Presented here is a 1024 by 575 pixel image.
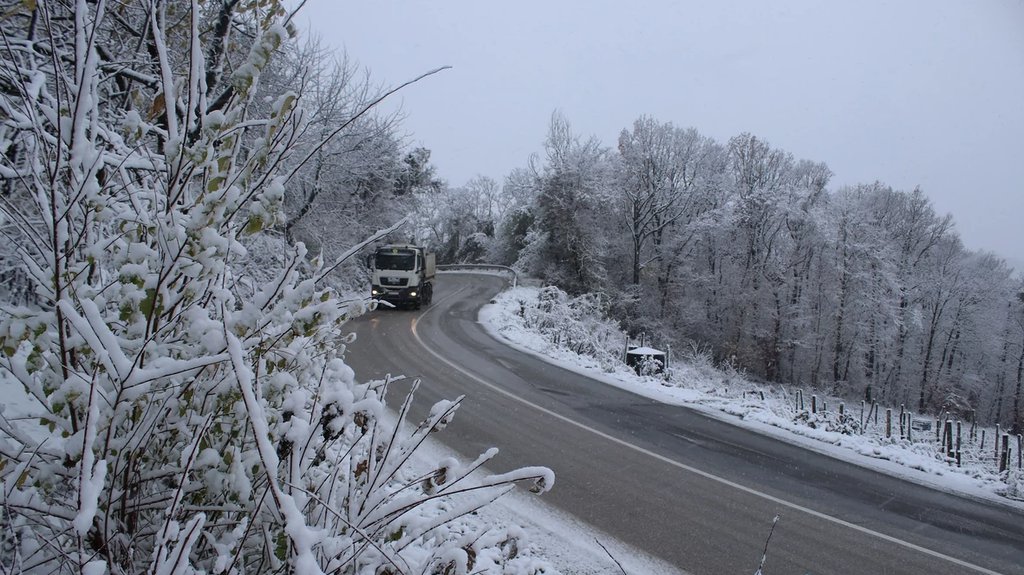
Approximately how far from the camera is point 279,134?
71.7 inches

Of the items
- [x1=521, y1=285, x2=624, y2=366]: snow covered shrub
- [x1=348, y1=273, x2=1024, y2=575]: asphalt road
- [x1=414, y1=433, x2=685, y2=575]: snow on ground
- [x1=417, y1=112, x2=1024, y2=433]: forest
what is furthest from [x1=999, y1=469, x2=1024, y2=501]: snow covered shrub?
[x1=417, y1=112, x2=1024, y2=433]: forest

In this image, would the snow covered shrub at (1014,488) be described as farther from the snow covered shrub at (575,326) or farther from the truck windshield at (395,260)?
the truck windshield at (395,260)

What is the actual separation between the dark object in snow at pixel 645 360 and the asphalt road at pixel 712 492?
133 inches

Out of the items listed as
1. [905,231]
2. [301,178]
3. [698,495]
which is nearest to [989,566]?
[698,495]

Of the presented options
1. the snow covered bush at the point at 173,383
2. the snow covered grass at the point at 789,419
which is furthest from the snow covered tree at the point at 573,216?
the snow covered bush at the point at 173,383

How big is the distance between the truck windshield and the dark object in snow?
1077cm

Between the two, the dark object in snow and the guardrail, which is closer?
the dark object in snow

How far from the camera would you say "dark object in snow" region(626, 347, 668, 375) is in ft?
47.5

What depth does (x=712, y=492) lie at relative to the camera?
261 inches

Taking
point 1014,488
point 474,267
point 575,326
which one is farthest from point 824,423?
point 474,267

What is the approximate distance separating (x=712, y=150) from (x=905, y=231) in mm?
14130

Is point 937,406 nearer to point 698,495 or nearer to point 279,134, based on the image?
point 698,495

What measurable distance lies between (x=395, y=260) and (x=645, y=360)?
12.0 metres

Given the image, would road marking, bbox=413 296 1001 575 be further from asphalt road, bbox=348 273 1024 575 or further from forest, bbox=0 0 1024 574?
forest, bbox=0 0 1024 574
